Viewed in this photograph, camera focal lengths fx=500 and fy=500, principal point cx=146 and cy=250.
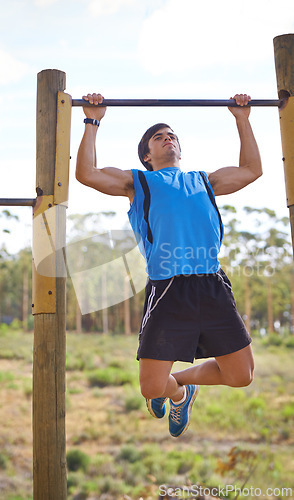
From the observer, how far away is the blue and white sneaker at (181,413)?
2799 mm

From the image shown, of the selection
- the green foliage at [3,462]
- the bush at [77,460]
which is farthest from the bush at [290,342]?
the green foliage at [3,462]

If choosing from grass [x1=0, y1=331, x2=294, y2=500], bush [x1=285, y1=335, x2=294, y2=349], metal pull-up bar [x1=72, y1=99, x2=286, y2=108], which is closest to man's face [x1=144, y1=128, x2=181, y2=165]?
metal pull-up bar [x1=72, y1=99, x2=286, y2=108]

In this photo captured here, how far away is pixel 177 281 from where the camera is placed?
2.53m

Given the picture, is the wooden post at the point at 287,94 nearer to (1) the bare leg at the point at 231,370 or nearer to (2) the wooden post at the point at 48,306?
(1) the bare leg at the point at 231,370

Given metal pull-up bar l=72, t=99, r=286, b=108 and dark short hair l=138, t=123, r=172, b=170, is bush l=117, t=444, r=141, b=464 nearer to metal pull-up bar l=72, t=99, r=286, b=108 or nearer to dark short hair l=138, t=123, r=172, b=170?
dark short hair l=138, t=123, r=172, b=170

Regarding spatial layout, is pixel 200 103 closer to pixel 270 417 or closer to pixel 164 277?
pixel 164 277

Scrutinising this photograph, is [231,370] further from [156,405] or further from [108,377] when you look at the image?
[108,377]

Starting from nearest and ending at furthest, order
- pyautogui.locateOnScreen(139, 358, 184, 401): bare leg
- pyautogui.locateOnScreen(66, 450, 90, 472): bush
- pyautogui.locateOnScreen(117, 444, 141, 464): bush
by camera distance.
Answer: pyautogui.locateOnScreen(139, 358, 184, 401): bare leg → pyautogui.locateOnScreen(66, 450, 90, 472): bush → pyautogui.locateOnScreen(117, 444, 141, 464): bush

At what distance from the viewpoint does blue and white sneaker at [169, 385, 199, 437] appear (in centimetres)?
280

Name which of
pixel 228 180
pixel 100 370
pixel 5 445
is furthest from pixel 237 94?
pixel 100 370

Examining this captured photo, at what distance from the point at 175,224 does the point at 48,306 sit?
77cm

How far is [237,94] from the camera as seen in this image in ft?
9.43

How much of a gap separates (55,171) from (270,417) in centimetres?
1807

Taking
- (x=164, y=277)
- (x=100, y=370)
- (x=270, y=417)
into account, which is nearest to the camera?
(x=164, y=277)
